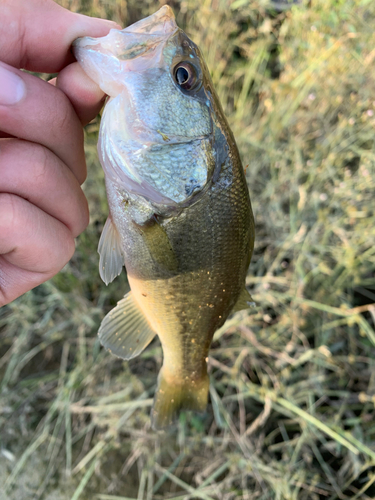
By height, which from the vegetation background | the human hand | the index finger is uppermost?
the index finger

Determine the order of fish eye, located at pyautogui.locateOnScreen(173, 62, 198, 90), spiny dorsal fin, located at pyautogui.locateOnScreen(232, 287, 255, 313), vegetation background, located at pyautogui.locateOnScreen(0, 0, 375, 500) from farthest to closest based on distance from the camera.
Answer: vegetation background, located at pyautogui.locateOnScreen(0, 0, 375, 500)
spiny dorsal fin, located at pyautogui.locateOnScreen(232, 287, 255, 313)
fish eye, located at pyautogui.locateOnScreen(173, 62, 198, 90)

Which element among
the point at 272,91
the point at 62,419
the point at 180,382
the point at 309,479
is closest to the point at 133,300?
the point at 180,382

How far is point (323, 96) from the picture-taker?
2141 mm

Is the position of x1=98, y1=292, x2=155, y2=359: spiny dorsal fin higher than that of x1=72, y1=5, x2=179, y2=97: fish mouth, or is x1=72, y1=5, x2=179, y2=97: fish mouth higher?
x1=72, y1=5, x2=179, y2=97: fish mouth

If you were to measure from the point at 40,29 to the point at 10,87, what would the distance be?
0.22 metres

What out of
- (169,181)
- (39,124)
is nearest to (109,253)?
(169,181)

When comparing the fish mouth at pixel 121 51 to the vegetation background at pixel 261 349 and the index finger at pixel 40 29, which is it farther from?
the vegetation background at pixel 261 349

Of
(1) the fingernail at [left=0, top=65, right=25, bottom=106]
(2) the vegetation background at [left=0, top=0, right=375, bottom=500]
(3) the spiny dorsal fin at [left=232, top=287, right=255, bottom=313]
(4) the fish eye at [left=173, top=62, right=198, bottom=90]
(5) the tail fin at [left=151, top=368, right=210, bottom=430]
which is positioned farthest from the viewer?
(2) the vegetation background at [left=0, top=0, right=375, bottom=500]

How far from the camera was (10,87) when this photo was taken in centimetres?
82

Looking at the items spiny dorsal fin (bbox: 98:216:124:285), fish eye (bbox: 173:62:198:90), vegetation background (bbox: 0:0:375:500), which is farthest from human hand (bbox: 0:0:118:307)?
vegetation background (bbox: 0:0:375:500)

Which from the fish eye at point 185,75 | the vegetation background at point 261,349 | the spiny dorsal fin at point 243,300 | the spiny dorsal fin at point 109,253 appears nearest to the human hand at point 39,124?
the spiny dorsal fin at point 109,253

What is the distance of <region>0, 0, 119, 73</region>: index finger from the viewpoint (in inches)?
34.5

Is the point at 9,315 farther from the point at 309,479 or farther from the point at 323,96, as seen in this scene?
the point at 323,96

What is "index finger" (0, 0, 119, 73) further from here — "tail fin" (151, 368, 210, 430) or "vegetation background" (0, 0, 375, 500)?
"tail fin" (151, 368, 210, 430)
